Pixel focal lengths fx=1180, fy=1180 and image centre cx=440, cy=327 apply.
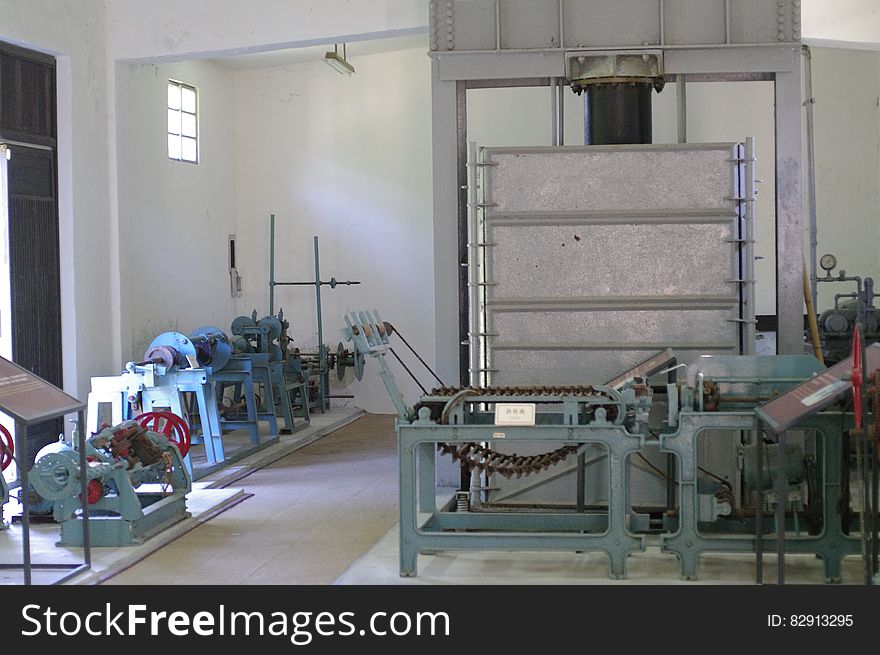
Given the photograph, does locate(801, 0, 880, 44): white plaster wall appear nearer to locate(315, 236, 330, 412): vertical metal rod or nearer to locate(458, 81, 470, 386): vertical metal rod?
locate(458, 81, 470, 386): vertical metal rod

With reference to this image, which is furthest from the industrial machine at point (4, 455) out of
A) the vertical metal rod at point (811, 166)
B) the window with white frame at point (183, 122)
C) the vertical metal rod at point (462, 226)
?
the vertical metal rod at point (811, 166)

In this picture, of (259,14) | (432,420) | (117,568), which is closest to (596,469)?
(432,420)

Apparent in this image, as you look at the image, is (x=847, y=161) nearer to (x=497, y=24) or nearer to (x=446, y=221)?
(x=497, y=24)

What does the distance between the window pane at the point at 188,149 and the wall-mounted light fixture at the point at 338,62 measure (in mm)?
1846

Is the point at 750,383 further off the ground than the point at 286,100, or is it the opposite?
the point at 286,100

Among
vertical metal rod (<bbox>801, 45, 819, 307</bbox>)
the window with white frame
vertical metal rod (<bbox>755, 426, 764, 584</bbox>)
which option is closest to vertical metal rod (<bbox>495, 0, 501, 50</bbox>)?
vertical metal rod (<bbox>755, 426, 764, 584</bbox>)

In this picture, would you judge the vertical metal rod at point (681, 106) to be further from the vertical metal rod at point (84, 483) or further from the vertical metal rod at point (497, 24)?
the vertical metal rod at point (84, 483)

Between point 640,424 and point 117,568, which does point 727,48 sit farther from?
point 117,568

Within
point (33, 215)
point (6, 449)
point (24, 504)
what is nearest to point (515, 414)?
point (24, 504)

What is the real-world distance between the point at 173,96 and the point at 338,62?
1.87 meters

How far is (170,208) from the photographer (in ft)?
42.1

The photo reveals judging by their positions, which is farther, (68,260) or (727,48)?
(68,260)

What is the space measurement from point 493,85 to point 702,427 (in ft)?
12.2

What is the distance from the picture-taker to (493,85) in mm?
8969
